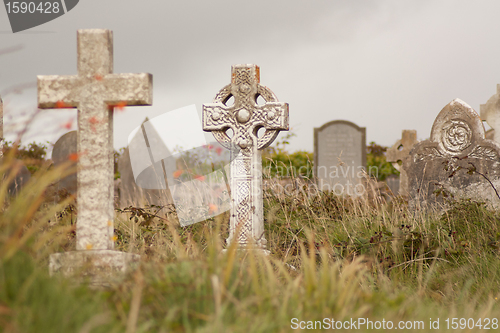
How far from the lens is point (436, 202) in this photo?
19.4 feet

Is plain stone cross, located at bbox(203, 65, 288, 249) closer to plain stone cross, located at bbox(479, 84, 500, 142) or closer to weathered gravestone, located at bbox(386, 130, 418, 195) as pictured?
plain stone cross, located at bbox(479, 84, 500, 142)

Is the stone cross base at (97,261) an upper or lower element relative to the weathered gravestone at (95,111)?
lower

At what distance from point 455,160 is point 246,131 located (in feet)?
10.7

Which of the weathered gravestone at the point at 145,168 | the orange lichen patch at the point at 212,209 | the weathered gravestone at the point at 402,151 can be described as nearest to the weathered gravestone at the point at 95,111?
the orange lichen patch at the point at 212,209

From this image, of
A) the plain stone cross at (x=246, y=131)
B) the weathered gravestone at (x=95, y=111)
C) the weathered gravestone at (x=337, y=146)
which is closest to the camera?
the weathered gravestone at (x=95, y=111)

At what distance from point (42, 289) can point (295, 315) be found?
1.06 metres

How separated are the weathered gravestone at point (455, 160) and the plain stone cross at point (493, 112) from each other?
2.55 m

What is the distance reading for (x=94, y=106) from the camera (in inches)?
116

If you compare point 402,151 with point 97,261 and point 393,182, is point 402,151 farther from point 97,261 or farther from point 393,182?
point 97,261

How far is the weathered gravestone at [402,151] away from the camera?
9.62 meters

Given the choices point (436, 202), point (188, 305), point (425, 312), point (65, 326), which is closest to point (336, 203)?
point (436, 202)

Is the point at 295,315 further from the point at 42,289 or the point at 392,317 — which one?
the point at 42,289

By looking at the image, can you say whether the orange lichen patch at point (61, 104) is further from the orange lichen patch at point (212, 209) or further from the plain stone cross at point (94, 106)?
the orange lichen patch at point (212, 209)

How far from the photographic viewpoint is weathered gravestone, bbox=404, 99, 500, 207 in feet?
19.3
